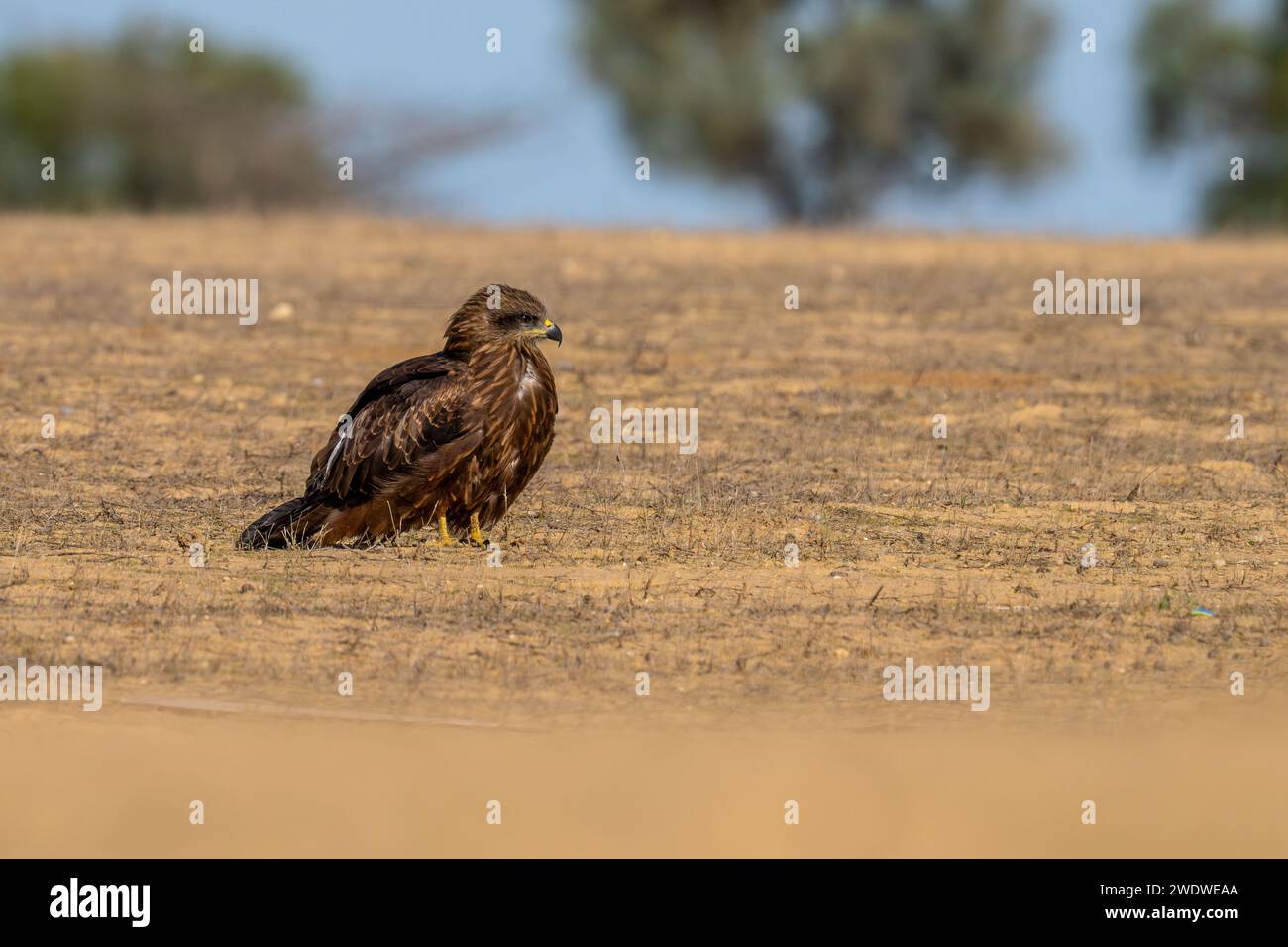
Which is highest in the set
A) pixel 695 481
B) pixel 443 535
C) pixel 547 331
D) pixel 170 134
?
pixel 170 134

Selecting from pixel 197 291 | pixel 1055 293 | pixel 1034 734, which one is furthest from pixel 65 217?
pixel 1034 734

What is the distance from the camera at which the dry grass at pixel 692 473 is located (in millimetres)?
8250

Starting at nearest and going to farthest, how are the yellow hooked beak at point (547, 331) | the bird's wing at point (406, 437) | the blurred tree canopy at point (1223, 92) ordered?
1. the bird's wing at point (406, 437)
2. the yellow hooked beak at point (547, 331)
3. the blurred tree canopy at point (1223, 92)

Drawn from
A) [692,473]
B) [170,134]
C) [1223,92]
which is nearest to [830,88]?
[1223,92]

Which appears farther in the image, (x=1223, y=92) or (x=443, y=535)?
(x=1223, y=92)

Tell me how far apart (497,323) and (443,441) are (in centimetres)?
66

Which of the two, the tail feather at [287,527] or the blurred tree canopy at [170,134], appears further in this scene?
the blurred tree canopy at [170,134]

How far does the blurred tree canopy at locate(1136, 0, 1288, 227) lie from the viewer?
126ft

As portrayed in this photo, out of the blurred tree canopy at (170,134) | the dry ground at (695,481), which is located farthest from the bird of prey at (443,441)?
the blurred tree canopy at (170,134)

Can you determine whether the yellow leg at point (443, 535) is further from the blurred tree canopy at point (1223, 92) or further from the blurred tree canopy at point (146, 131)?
the blurred tree canopy at point (1223, 92)

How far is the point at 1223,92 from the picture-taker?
3894 cm

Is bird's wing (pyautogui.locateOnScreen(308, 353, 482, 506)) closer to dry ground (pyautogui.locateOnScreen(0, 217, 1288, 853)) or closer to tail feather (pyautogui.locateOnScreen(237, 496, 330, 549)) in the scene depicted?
tail feather (pyautogui.locateOnScreen(237, 496, 330, 549))

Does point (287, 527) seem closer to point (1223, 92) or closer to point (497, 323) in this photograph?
point (497, 323)

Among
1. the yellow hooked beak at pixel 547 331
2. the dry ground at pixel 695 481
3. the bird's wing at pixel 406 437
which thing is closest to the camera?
the dry ground at pixel 695 481
